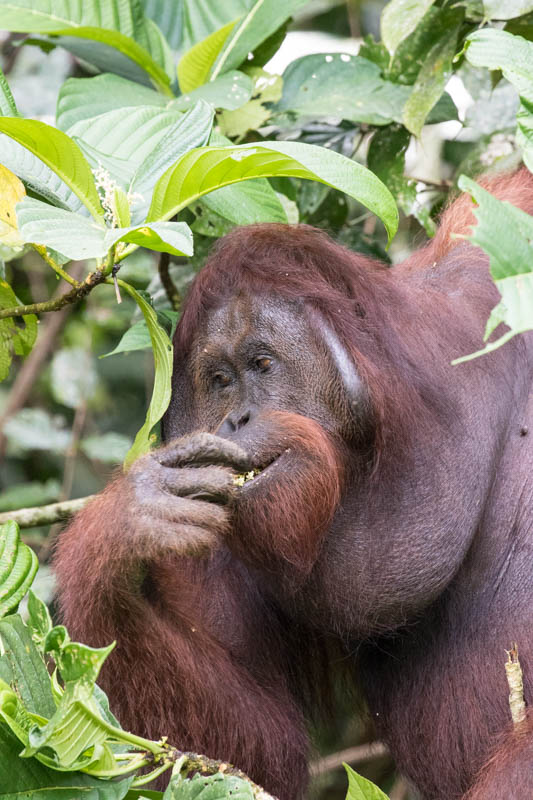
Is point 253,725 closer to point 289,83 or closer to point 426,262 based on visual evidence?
point 426,262

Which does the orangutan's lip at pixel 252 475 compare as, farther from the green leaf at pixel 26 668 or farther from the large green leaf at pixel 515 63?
the large green leaf at pixel 515 63

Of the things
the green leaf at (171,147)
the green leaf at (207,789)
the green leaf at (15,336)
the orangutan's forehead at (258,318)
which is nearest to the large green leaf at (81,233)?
the green leaf at (171,147)

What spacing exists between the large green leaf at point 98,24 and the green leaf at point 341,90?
43 centimetres

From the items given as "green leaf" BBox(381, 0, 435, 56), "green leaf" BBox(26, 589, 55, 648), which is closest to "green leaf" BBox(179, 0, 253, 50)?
"green leaf" BBox(381, 0, 435, 56)

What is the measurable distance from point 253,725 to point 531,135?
5.43 feet

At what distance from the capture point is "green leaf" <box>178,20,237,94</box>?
3168 millimetres

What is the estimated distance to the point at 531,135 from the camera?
1930mm

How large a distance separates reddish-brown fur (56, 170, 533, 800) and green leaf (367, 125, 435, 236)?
26.3 inches

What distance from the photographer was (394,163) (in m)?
3.45

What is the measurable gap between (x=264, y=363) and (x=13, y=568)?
0.78 meters

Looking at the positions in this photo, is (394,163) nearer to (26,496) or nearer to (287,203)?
(287,203)

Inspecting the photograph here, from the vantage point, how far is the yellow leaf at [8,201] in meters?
2.18

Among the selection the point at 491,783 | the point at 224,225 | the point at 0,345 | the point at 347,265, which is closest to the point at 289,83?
the point at 224,225

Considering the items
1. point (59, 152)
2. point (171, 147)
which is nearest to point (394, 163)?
point (171, 147)
